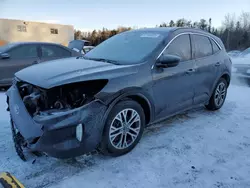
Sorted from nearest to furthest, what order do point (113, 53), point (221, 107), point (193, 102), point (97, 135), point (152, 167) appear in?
point (97, 135), point (152, 167), point (113, 53), point (193, 102), point (221, 107)

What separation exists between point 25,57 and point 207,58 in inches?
198

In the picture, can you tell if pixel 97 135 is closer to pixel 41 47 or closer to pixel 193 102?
pixel 193 102

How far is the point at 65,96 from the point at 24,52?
4741mm

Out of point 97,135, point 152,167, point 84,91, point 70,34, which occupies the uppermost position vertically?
point 70,34

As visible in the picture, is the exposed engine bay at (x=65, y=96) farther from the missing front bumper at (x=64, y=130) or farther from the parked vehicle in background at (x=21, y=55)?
the parked vehicle in background at (x=21, y=55)

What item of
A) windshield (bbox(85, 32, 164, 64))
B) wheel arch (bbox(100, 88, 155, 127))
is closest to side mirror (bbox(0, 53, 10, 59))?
windshield (bbox(85, 32, 164, 64))

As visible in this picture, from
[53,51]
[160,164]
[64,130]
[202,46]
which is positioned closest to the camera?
[64,130]

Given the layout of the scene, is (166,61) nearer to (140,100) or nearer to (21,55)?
(140,100)

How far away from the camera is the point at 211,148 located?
3.32 m

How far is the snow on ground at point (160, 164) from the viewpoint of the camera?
8.24ft

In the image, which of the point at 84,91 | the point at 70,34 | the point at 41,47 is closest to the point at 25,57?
the point at 41,47

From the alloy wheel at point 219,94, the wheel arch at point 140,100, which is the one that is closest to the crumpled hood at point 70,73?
the wheel arch at point 140,100

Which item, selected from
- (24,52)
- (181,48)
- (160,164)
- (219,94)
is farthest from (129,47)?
(24,52)

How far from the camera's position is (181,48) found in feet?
12.4
